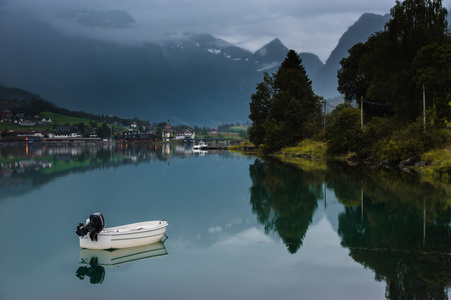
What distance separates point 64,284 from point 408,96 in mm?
44724

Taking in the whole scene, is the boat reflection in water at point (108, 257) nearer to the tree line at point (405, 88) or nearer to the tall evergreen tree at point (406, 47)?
the tree line at point (405, 88)

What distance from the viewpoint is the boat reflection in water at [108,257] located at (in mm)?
14266

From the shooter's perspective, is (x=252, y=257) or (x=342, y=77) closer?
(x=252, y=257)

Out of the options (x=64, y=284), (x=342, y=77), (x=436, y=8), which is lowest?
(x=64, y=284)

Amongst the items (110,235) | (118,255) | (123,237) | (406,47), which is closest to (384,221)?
(123,237)

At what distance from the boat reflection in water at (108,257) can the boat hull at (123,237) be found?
0.69 ft

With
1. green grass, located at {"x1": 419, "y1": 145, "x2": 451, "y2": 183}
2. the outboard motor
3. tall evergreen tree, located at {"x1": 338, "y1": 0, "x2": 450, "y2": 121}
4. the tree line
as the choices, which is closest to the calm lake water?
the outboard motor

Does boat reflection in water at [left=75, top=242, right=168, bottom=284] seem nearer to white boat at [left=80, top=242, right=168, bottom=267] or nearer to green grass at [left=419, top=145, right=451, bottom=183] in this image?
white boat at [left=80, top=242, right=168, bottom=267]

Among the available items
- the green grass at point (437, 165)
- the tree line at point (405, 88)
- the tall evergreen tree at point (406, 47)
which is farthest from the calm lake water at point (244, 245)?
the tall evergreen tree at point (406, 47)

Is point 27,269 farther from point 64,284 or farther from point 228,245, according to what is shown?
point 228,245

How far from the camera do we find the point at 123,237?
16203 millimetres

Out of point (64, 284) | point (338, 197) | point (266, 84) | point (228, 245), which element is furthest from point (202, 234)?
point (266, 84)

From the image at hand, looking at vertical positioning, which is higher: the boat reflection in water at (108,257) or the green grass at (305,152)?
the green grass at (305,152)

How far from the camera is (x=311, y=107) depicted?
83500mm
